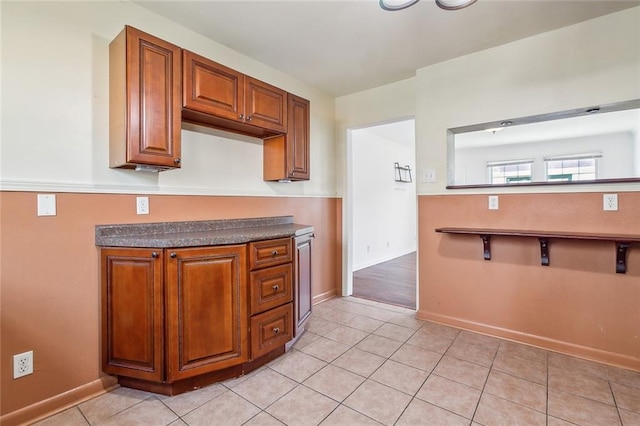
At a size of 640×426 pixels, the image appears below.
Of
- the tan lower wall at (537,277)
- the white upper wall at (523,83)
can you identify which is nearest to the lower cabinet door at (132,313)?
the tan lower wall at (537,277)

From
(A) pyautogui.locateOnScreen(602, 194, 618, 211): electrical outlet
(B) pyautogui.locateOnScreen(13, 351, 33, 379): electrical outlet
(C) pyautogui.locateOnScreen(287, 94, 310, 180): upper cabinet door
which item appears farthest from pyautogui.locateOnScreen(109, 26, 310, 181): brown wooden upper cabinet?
(A) pyautogui.locateOnScreen(602, 194, 618, 211): electrical outlet

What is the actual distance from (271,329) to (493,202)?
2100 millimetres

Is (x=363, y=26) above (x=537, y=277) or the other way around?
above

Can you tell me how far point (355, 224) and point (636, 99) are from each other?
3.52m

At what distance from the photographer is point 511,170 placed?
21.2 ft

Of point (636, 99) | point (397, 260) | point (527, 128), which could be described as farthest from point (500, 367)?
point (527, 128)

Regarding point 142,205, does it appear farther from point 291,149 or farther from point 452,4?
point 452,4

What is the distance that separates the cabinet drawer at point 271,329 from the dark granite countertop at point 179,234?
55 centimetres

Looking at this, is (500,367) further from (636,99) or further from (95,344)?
(95,344)

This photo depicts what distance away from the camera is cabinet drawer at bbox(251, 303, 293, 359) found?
6.46 feet

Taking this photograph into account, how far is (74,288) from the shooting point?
1.71 metres

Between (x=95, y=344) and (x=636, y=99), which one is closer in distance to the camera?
(x=95, y=344)

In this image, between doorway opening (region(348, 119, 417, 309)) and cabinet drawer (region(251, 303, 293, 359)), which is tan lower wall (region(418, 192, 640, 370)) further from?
cabinet drawer (region(251, 303, 293, 359))

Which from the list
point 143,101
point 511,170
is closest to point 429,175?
point 143,101
